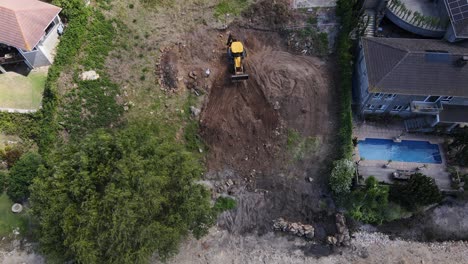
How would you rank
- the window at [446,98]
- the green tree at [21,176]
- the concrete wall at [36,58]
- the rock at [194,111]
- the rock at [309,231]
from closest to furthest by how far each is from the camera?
the green tree at [21,176] → the rock at [309,231] → the window at [446,98] → the concrete wall at [36,58] → the rock at [194,111]

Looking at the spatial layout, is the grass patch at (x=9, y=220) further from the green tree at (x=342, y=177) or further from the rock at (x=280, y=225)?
the green tree at (x=342, y=177)

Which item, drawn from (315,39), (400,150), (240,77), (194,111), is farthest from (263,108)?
(400,150)

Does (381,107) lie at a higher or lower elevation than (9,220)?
higher

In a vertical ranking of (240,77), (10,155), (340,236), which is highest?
(240,77)

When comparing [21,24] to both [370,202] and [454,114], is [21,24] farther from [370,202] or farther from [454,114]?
[454,114]

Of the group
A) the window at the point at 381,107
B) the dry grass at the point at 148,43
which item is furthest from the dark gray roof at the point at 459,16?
the dry grass at the point at 148,43
